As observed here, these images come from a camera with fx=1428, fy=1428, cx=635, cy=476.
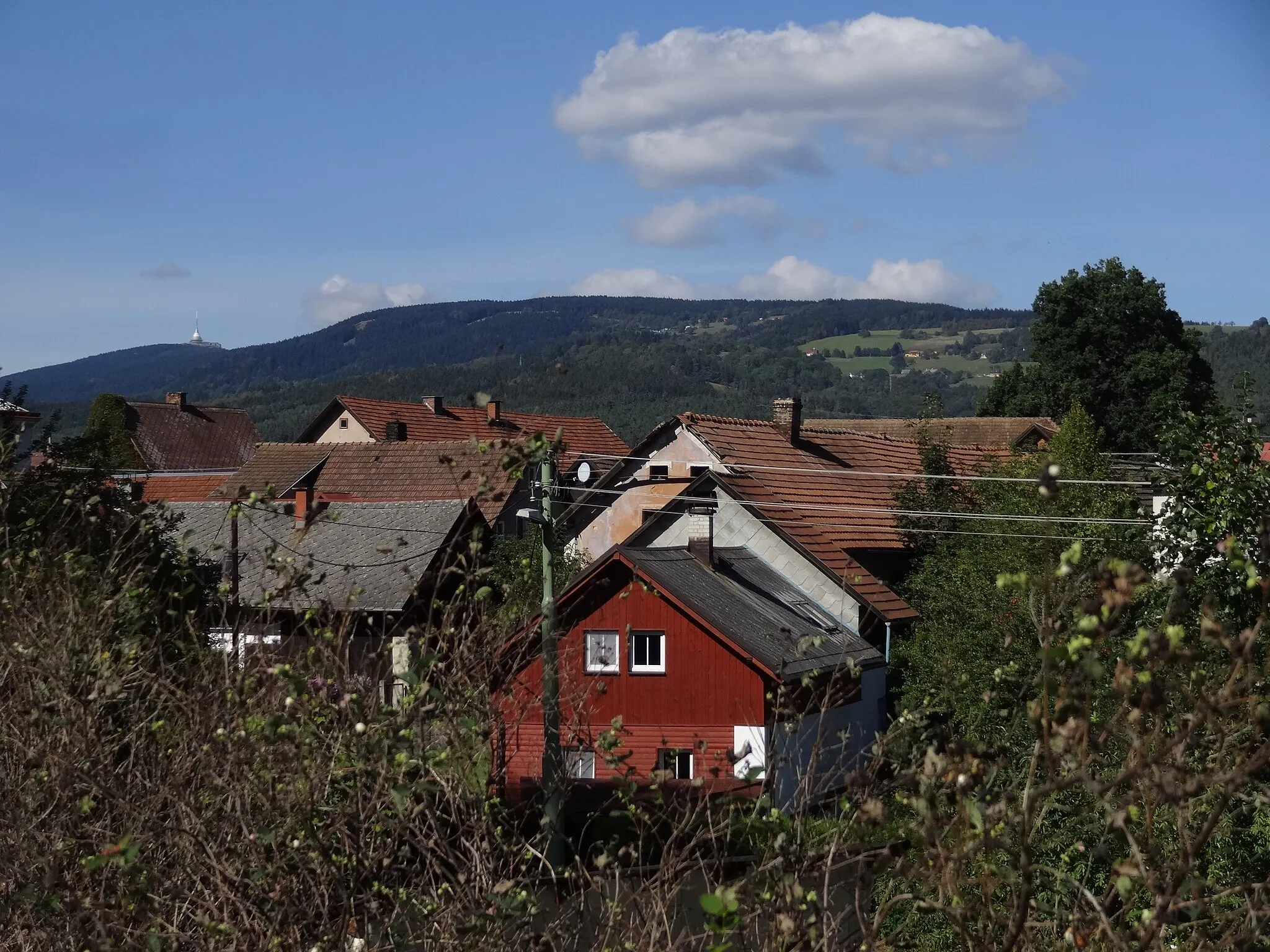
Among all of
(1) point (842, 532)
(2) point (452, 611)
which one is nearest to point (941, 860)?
(2) point (452, 611)

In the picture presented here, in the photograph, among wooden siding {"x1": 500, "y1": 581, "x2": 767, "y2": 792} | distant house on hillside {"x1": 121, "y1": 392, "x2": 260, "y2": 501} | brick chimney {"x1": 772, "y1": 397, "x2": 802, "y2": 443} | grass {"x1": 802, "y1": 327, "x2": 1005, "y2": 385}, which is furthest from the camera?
grass {"x1": 802, "y1": 327, "x2": 1005, "y2": 385}

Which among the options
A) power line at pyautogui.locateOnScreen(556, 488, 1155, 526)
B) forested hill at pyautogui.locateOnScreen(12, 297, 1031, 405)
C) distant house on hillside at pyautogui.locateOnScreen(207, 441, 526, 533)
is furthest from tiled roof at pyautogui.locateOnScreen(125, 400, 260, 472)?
forested hill at pyautogui.locateOnScreen(12, 297, 1031, 405)

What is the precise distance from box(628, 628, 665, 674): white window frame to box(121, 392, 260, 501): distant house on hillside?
140ft

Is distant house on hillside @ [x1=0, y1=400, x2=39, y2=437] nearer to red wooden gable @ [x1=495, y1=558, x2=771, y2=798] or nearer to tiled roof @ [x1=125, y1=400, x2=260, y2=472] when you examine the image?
red wooden gable @ [x1=495, y1=558, x2=771, y2=798]

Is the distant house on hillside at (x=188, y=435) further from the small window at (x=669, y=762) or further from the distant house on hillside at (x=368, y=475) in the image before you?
the small window at (x=669, y=762)

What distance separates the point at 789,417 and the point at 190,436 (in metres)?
44.0

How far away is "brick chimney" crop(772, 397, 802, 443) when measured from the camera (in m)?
32.2

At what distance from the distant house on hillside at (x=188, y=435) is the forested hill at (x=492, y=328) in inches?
3141

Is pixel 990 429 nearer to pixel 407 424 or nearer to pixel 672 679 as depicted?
pixel 407 424

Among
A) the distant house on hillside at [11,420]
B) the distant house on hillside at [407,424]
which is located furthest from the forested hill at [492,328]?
the distant house on hillside at [11,420]

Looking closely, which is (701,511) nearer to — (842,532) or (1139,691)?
(842,532)

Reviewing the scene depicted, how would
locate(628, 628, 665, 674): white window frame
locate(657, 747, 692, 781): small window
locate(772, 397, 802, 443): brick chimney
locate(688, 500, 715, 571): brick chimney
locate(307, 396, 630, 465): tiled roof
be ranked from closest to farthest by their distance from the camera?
locate(657, 747, 692, 781): small window, locate(628, 628, 665, 674): white window frame, locate(688, 500, 715, 571): brick chimney, locate(772, 397, 802, 443): brick chimney, locate(307, 396, 630, 465): tiled roof

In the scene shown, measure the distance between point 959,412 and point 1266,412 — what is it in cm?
3194

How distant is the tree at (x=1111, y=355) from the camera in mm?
51469
